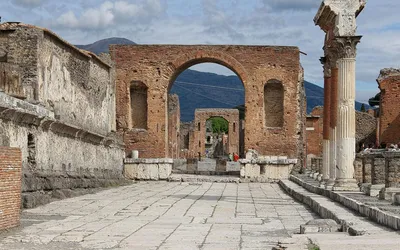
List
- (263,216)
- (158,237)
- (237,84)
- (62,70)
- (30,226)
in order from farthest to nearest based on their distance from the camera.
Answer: (237,84), (62,70), (263,216), (30,226), (158,237)

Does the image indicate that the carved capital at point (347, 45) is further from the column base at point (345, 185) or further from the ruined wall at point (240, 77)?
the ruined wall at point (240, 77)

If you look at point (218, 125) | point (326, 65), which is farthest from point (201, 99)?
point (326, 65)

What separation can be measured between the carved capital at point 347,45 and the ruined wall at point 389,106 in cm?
1920

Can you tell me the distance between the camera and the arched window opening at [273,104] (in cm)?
2930

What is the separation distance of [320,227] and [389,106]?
89.2ft

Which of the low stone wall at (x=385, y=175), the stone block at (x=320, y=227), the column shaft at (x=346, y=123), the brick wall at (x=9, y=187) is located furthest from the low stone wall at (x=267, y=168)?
the brick wall at (x=9, y=187)

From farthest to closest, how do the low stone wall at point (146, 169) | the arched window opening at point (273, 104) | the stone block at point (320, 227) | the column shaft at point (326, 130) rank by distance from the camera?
the arched window opening at point (273, 104) < the low stone wall at point (146, 169) < the column shaft at point (326, 130) < the stone block at point (320, 227)

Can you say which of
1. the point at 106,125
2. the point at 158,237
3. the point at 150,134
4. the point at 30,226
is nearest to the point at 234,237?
the point at 158,237

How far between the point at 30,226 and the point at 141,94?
797 inches

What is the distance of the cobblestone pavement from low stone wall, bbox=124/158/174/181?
40.0 ft

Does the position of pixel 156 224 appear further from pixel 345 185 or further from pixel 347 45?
pixel 347 45

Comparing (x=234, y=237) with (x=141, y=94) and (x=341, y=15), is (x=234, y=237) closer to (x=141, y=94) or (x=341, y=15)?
(x=341, y=15)

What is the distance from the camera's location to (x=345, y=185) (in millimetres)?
15602

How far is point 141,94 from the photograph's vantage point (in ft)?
96.9
